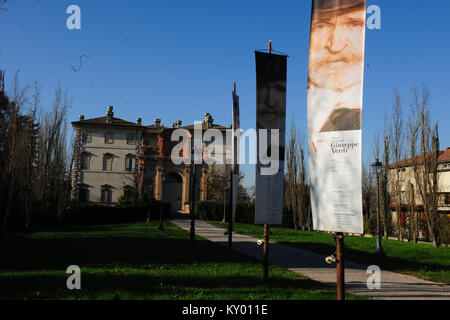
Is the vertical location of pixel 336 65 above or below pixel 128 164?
below

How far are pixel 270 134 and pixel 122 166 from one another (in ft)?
147

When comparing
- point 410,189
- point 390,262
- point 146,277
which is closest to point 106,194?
point 410,189

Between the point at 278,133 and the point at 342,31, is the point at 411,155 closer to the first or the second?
the point at 278,133

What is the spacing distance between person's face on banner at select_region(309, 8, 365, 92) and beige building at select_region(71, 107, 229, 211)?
136ft

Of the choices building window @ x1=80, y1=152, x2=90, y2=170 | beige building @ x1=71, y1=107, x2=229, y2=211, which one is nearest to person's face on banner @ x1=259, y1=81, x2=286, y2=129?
beige building @ x1=71, y1=107, x2=229, y2=211

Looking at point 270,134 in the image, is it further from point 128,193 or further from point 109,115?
point 109,115

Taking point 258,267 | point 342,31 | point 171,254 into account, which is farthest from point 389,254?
point 342,31

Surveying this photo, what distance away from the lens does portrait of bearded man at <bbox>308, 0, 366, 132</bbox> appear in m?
4.27

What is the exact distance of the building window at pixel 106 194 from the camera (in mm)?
48250

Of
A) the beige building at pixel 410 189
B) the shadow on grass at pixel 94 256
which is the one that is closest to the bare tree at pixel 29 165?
the shadow on grass at pixel 94 256

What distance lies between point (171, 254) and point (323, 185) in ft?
28.7

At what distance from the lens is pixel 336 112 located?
4379 mm

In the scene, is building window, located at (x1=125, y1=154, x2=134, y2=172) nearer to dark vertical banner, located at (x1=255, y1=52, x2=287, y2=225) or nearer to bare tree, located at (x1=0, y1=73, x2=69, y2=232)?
bare tree, located at (x1=0, y1=73, x2=69, y2=232)

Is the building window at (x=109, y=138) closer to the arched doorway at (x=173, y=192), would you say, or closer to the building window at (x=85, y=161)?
the building window at (x=85, y=161)
